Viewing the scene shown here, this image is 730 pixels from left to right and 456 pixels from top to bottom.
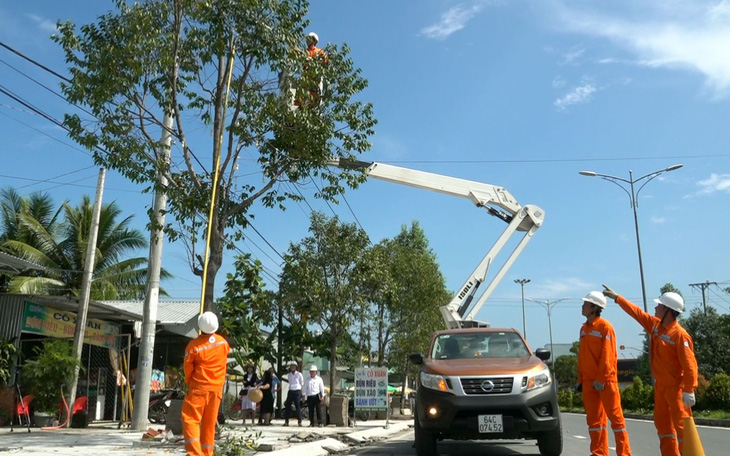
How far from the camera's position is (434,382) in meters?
8.30

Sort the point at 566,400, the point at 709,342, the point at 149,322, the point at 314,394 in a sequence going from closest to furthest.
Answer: the point at 149,322
the point at 314,394
the point at 709,342
the point at 566,400

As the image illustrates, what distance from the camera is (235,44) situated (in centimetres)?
1162

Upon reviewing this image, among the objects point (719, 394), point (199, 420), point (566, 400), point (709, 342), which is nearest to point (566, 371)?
point (566, 400)

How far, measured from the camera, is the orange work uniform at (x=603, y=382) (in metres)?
7.14

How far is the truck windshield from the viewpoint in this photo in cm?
953

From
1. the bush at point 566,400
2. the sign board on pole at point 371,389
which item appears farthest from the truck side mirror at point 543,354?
the bush at point 566,400

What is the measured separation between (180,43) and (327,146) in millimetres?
3091

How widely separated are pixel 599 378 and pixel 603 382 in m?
0.07

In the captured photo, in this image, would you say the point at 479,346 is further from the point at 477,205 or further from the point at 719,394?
the point at 719,394

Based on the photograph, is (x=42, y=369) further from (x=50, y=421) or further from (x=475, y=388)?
(x=475, y=388)

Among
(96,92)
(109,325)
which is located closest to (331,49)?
(96,92)

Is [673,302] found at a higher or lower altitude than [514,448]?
higher

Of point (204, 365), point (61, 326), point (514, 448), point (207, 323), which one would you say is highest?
point (61, 326)

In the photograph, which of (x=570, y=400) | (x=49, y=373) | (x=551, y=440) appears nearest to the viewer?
(x=551, y=440)
